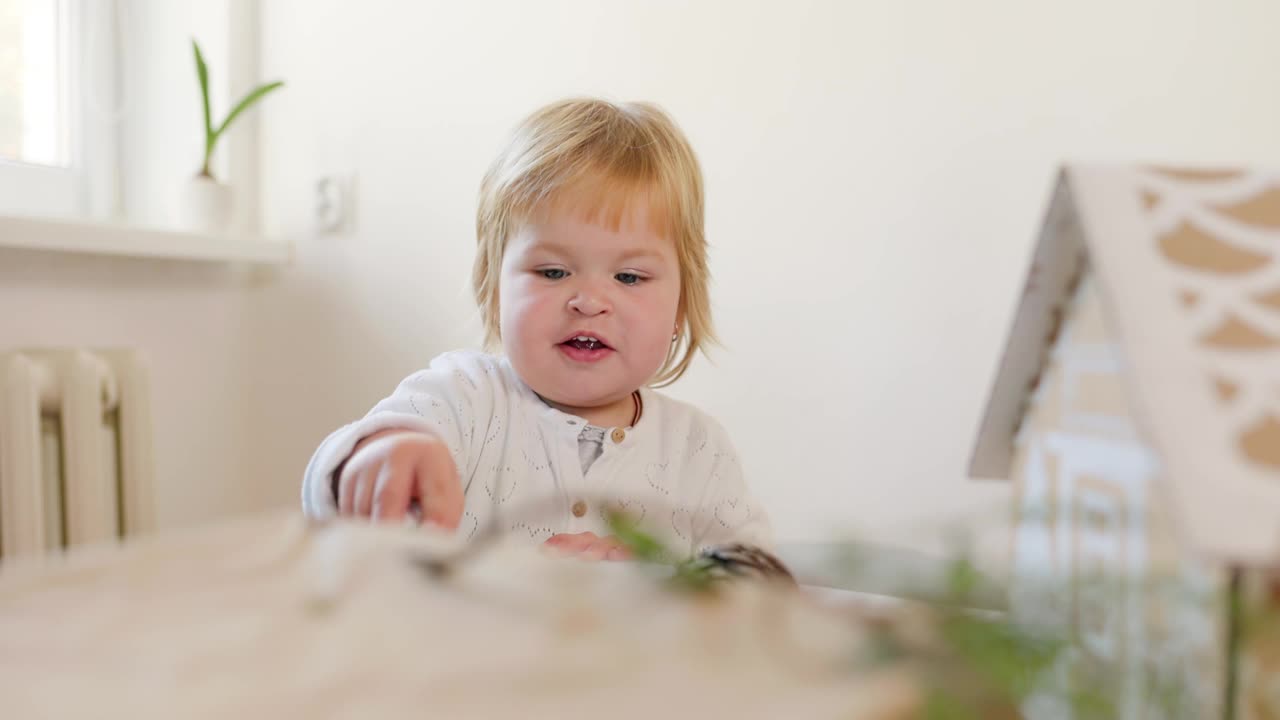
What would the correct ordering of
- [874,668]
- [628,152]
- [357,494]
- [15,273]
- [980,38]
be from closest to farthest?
[874,668]
[357,494]
[628,152]
[980,38]
[15,273]

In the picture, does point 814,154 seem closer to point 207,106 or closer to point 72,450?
point 207,106

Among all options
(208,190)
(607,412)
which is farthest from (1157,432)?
(208,190)

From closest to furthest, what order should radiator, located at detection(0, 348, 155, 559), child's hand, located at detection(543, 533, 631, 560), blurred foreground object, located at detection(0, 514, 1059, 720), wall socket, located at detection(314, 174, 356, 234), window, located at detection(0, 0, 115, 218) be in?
blurred foreground object, located at detection(0, 514, 1059, 720)
child's hand, located at detection(543, 533, 631, 560)
radiator, located at detection(0, 348, 155, 559)
window, located at detection(0, 0, 115, 218)
wall socket, located at detection(314, 174, 356, 234)

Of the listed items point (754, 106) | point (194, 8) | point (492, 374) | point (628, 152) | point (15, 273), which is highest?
point (194, 8)

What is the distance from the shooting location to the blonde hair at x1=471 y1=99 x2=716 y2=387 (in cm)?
111

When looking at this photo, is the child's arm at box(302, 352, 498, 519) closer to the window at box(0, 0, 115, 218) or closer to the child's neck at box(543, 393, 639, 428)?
the child's neck at box(543, 393, 639, 428)

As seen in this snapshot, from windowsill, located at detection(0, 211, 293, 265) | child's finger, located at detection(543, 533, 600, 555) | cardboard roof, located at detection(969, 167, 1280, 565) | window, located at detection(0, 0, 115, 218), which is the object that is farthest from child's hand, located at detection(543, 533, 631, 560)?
window, located at detection(0, 0, 115, 218)

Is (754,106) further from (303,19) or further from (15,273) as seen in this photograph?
(15,273)

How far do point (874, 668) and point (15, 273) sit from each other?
161 cm

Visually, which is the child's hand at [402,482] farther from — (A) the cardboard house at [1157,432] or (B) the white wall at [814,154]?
(B) the white wall at [814,154]

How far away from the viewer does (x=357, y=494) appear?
0.81 m

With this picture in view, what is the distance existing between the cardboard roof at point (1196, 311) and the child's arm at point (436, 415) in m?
0.60

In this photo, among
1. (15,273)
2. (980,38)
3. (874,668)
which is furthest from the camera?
(15,273)

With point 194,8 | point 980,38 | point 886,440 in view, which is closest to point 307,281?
point 194,8
